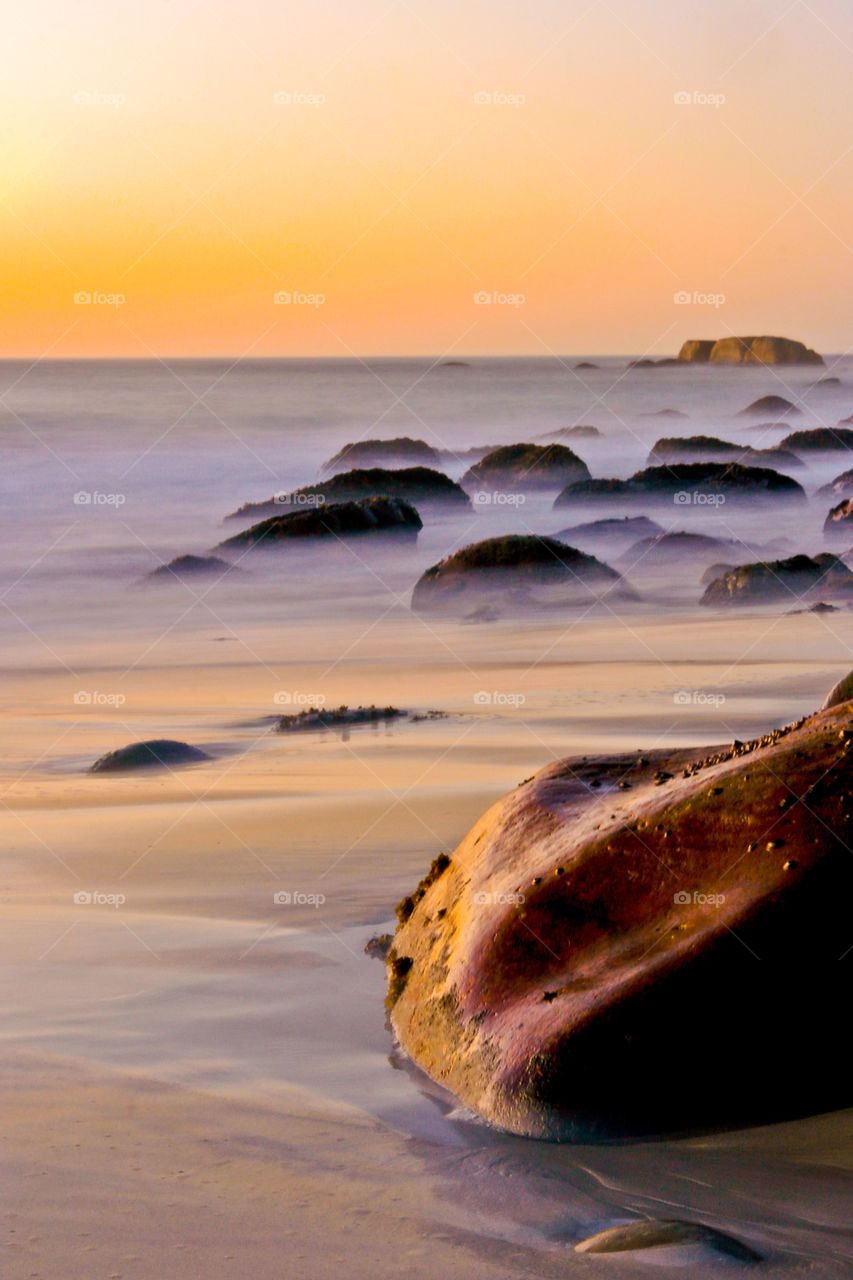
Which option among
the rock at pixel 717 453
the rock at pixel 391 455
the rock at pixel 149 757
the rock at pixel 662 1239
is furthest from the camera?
the rock at pixel 391 455

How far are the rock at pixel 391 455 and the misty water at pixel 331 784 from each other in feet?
29.4

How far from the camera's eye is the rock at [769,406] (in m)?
61.6

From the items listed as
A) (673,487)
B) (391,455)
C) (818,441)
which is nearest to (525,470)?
(673,487)

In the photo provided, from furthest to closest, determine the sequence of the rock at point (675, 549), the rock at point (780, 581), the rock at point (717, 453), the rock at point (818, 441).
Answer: the rock at point (818, 441)
the rock at point (717, 453)
the rock at point (675, 549)
the rock at point (780, 581)

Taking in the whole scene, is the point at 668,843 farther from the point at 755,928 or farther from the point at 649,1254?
the point at 649,1254

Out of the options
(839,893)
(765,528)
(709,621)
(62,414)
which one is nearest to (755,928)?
(839,893)

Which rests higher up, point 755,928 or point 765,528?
point 765,528

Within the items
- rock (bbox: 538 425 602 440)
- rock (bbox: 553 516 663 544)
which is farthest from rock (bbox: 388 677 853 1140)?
rock (bbox: 538 425 602 440)

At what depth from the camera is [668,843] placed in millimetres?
4504

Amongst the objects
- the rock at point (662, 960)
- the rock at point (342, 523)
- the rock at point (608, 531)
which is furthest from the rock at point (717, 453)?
the rock at point (662, 960)

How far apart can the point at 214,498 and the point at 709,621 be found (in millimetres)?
20975

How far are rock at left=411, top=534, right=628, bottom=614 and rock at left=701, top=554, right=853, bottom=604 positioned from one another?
73.7 inches

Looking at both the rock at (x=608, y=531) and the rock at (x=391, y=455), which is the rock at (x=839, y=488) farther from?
the rock at (x=391, y=455)

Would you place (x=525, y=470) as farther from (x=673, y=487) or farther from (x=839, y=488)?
(x=839, y=488)
